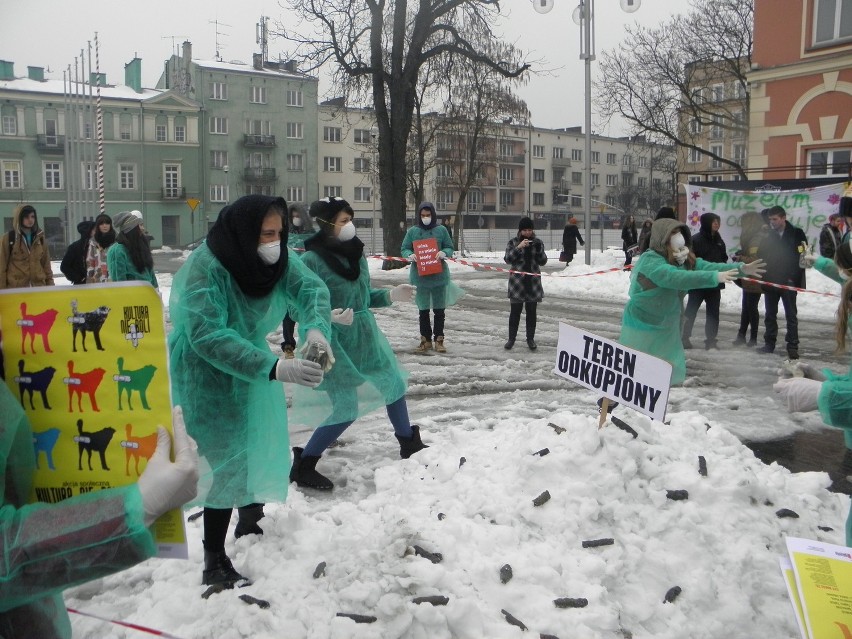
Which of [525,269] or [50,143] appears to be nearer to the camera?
[525,269]

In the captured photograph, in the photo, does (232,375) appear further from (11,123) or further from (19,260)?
(11,123)

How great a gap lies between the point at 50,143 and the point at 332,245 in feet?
203

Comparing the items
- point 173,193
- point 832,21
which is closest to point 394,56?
point 832,21

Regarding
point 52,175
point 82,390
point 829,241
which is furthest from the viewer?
point 52,175

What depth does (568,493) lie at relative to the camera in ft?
12.6

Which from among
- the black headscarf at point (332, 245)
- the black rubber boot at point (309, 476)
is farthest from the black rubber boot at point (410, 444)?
the black headscarf at point (332, 245)

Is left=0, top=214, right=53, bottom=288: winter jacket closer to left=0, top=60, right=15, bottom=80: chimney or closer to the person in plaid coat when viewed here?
the person in plaid coat

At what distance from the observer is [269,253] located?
3553 millimetres

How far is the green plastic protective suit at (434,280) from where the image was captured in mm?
10008

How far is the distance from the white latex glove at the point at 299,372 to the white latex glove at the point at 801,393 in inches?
69.3

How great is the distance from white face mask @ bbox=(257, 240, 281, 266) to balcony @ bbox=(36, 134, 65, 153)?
2420 inches

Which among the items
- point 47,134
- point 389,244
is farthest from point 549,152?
point 389,244

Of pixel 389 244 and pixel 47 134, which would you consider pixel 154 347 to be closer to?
pixel 389 244

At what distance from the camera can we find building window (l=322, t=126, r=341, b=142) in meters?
70.9
